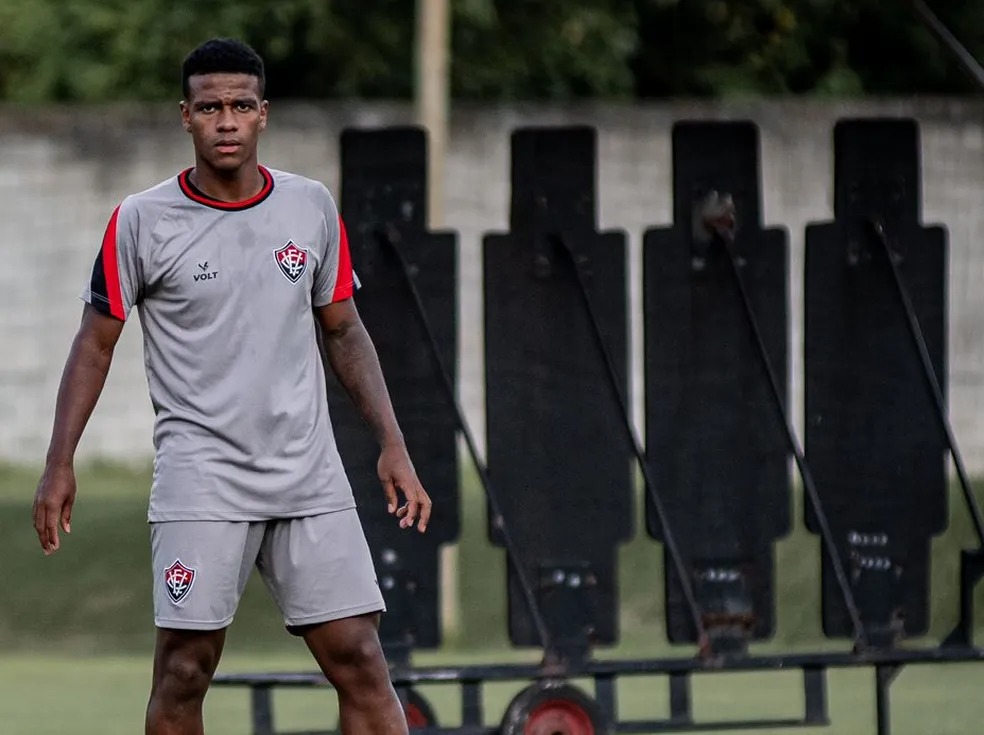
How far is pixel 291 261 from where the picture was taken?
4969mm

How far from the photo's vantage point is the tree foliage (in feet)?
56.7

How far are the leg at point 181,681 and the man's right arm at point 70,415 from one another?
1.12ft

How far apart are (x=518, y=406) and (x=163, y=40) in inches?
445

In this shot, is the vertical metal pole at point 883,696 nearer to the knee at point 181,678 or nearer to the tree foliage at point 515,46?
the knee at point 181,678

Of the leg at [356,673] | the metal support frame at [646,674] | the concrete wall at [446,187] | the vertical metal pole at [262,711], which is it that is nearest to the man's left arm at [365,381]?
the leg at [356,673]

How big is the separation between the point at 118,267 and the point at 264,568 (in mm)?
737

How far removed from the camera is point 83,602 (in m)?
12.2

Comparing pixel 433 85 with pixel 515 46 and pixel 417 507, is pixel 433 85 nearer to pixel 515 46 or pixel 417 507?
pixel 515 46

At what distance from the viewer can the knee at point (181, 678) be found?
4930mm

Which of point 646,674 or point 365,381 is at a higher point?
point 365,381

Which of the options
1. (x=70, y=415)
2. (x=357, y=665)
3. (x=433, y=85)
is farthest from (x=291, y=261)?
(x=433, y=85)

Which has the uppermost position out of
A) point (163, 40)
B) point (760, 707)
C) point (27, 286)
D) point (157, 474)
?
point (163, 40)

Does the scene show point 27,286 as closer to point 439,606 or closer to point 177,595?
point 439,606

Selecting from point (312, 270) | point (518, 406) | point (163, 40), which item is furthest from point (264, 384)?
point (163, 40)
